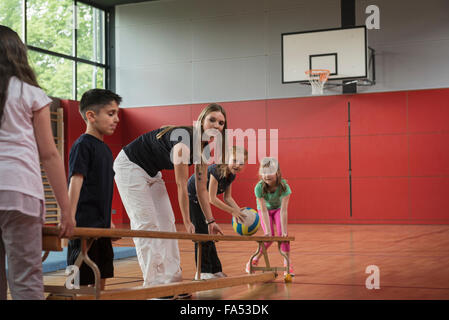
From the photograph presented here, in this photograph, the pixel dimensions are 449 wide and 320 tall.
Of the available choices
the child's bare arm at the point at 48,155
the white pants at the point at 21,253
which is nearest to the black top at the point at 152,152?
the child's bare arm at the point at 48,155

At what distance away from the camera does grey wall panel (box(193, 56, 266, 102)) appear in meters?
11.4

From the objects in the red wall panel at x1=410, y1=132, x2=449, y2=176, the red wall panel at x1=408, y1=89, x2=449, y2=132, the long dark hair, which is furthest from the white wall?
the long dark hair

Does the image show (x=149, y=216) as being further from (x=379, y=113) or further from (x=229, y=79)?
(x=229, y=79)

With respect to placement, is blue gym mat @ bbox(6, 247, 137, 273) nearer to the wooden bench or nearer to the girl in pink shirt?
the wooden bench

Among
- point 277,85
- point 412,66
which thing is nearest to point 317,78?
point 277,85

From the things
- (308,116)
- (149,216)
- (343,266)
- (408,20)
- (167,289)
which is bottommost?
(343,266)

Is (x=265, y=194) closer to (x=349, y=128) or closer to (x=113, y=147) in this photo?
(x=349, y=128)

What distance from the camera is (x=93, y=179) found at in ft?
8.70

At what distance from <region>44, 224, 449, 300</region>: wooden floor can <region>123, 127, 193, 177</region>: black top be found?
2.80 feet

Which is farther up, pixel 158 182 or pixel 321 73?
pixel 321 73

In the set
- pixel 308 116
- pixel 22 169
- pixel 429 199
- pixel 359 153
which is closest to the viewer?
pixel 22 169

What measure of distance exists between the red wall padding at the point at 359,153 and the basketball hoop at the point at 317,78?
77cm

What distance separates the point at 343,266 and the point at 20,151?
3.66 m

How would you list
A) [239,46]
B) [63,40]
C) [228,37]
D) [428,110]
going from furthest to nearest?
[228,37] → [239,46] → [63,40] → [428,110]
